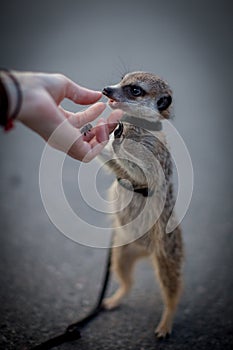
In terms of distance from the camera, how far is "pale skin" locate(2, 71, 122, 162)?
1.29 metres

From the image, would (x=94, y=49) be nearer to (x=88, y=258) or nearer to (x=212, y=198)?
(x=212, y=198)

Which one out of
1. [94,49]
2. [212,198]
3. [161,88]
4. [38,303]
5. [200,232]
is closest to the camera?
[161,88]

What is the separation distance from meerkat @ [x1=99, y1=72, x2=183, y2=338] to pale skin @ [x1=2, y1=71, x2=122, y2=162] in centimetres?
17

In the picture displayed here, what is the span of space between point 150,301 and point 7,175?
5.32 ft

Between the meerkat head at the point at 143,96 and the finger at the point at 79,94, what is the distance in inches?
5.8

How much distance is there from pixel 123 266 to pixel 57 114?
115 cm

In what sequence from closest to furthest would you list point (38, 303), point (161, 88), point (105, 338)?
point (161, 88)
point (105, 338)
point (38, 303)

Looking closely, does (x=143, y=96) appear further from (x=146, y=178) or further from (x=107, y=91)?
(x=146, y=178)

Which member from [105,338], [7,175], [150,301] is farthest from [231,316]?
[7,175]

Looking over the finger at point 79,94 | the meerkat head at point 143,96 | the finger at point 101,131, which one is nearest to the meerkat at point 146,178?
the meerkat head at point 143,96

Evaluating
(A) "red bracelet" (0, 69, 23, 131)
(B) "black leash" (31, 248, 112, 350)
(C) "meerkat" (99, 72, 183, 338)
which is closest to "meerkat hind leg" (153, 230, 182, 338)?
(C) "meerkat" (99, 72, 183, 338)

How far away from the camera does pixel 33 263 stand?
249cm

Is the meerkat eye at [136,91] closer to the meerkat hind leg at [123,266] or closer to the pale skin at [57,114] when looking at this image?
the pale skin at [57,114]

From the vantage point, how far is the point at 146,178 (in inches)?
73.5
